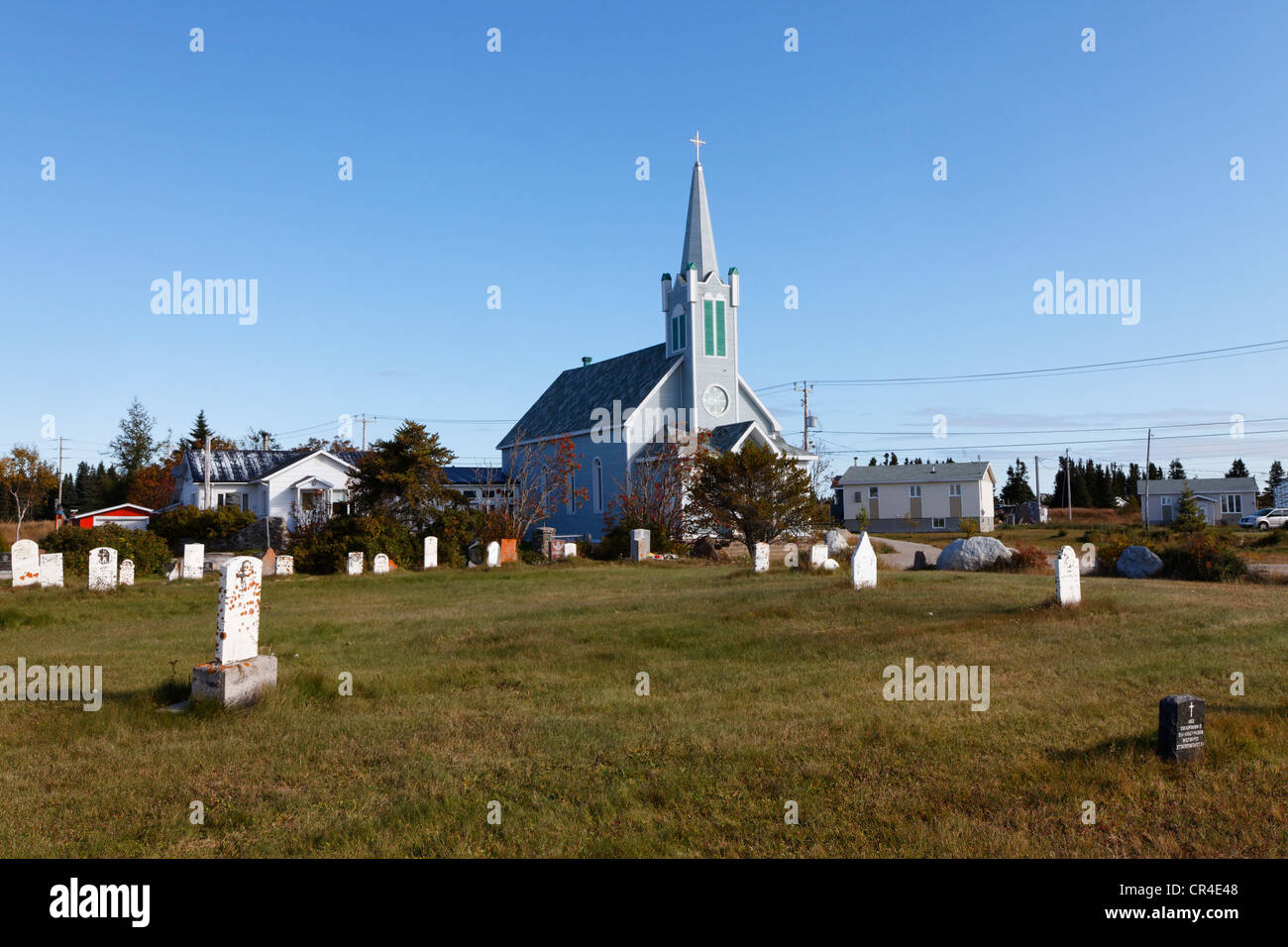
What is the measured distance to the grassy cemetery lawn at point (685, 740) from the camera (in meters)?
5.25

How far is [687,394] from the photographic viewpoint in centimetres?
3728

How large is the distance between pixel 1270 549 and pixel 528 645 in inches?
1287

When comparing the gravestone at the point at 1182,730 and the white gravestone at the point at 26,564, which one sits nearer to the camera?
the gravestone at the point at 1182,730

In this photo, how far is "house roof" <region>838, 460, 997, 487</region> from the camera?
195 feet

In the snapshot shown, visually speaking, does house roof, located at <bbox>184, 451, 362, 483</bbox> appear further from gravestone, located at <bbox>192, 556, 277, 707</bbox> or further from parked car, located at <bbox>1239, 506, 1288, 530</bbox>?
parked car, located at <bbox>1239, 506, 1288, 530</bbox>

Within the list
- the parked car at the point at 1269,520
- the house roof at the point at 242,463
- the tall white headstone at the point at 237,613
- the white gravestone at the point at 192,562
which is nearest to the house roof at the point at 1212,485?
the parked car at the point at 1269,520

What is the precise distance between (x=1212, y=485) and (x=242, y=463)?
68.8 meters

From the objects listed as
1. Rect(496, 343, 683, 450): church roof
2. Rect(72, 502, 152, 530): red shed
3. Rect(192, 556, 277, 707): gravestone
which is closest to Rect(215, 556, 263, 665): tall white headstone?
Rect(192, 556, 277, 707): gravestone

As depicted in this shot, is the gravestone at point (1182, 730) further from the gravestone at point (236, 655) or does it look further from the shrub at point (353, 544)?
the shrub at point (353, 544)

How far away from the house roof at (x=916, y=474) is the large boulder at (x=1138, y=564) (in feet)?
126

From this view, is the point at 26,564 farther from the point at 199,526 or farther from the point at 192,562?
the point at 199,526

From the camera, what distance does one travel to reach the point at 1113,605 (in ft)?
42.1
